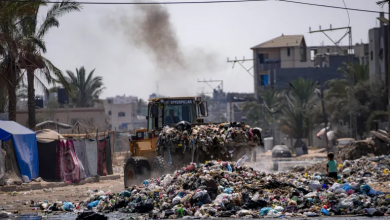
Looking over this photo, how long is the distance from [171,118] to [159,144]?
1627 millimetres

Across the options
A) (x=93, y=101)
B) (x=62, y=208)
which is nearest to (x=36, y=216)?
(x=62, y=208)

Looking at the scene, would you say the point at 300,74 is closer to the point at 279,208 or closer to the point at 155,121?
the point at 155,121

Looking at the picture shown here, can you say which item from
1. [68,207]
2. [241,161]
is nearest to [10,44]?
[68,207]


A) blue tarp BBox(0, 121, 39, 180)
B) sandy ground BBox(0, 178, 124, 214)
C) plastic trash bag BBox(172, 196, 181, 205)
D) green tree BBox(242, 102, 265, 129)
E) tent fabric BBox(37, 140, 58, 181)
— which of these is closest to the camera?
plastic trash bag BBox(172, 196, 181, 205)

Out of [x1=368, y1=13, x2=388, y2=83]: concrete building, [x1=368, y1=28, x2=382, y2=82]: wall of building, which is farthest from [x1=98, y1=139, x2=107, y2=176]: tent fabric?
[x1=368, y1=28, x2=382, y2=82]: wall of building

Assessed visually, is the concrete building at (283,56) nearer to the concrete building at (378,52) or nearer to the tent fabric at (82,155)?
the concrete building at (378,52)

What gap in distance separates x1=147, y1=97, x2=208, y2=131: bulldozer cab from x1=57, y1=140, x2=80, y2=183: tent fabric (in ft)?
18.9

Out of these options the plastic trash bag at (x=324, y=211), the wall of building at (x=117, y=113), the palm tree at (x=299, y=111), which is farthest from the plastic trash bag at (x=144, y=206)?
the wall of building at (x=117, y=113)

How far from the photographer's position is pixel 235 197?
14.4m

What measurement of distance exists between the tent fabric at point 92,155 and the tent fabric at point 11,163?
4525mm

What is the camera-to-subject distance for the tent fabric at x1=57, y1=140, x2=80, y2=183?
2488 cm

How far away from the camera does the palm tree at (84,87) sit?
64000 mm

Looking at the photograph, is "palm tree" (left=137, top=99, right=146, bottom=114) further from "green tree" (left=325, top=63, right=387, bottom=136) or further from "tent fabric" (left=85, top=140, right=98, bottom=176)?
"tent fabric" (left=85, top=140, right=98, bottom=176)

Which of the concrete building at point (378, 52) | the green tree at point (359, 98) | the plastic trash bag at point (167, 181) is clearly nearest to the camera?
the plastic trash bag at point (167, 181)
